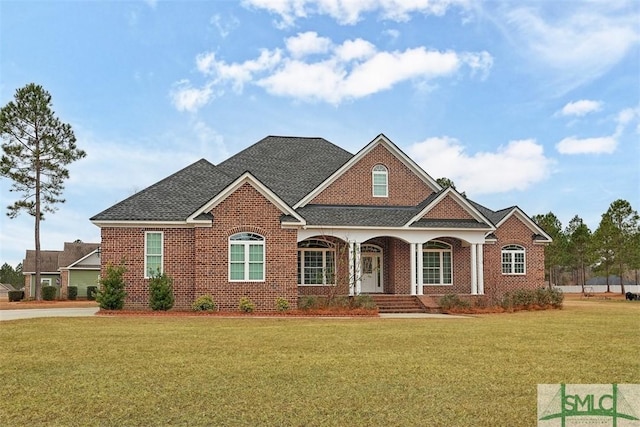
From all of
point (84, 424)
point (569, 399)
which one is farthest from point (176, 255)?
point (569, 399)

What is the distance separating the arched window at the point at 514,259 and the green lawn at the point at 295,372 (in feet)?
45.7

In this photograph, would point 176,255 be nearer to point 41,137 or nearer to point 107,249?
point 107,249

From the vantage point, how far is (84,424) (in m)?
6.86

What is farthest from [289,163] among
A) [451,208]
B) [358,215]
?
[451,208]

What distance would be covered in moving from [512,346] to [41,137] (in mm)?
35352

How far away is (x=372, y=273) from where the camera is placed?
28.7 metres

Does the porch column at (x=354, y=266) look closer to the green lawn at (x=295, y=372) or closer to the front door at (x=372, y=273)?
the front door at (x=372, y=273)

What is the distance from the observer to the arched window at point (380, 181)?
28.3m

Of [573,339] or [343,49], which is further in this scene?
[343,49]

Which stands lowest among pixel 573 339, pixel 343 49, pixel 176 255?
pixel 573 339

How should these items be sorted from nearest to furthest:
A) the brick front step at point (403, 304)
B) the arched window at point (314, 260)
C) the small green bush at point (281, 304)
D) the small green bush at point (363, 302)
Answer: the small green bush at point (281, 304) → the small green bush at point (363, 302) → the brick front step at point (403, 304) → the arched window at point (314, 260)

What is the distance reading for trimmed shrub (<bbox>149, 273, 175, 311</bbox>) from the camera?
883 inches

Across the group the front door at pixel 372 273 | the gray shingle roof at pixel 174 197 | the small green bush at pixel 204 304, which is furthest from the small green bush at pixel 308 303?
the front door at pixel 372 273

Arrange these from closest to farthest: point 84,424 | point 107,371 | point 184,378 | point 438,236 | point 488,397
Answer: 1. point 84,424
2. point 488,397
3. point 184,378
4. point 107,371
5. point 438,236
